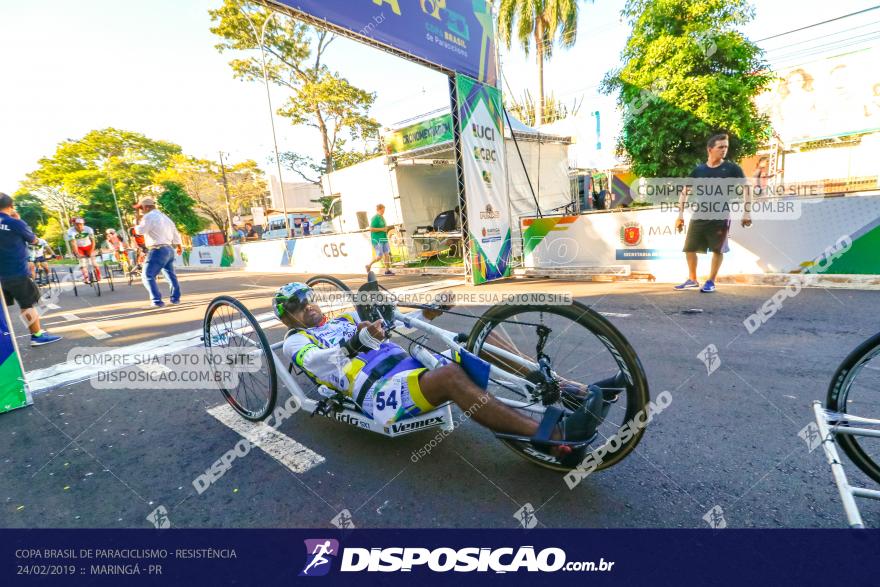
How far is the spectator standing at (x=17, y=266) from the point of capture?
5.29 m

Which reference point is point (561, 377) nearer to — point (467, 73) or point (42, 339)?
point (42, 339)

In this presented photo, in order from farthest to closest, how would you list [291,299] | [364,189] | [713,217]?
1. [364,189]
2. [713,217]
3. [291,299]

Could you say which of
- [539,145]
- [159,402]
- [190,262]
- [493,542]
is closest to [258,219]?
[190,262]

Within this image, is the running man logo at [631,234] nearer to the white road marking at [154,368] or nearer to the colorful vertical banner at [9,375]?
the white road marking at [154,368]

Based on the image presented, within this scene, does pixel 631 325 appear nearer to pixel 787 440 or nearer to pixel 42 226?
pixel 787 440

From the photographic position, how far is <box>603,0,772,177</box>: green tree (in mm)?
10297

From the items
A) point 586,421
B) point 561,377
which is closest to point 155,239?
point 561,377

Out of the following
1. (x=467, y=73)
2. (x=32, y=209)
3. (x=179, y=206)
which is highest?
(x=32, y=209)

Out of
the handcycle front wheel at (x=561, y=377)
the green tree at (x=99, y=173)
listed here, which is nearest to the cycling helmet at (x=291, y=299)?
the handcycle front wheel at (x=561, y=377)

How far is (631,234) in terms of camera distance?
761 cm

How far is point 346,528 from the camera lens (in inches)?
71.8

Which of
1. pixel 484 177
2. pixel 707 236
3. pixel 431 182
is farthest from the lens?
pixel 431 182

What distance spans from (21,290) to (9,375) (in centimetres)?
307

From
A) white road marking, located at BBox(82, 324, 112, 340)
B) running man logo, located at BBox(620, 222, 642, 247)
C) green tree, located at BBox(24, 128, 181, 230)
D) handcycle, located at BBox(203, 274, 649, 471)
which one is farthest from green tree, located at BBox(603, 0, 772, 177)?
green tree, located at BBox(24, 128, 181, 230)
